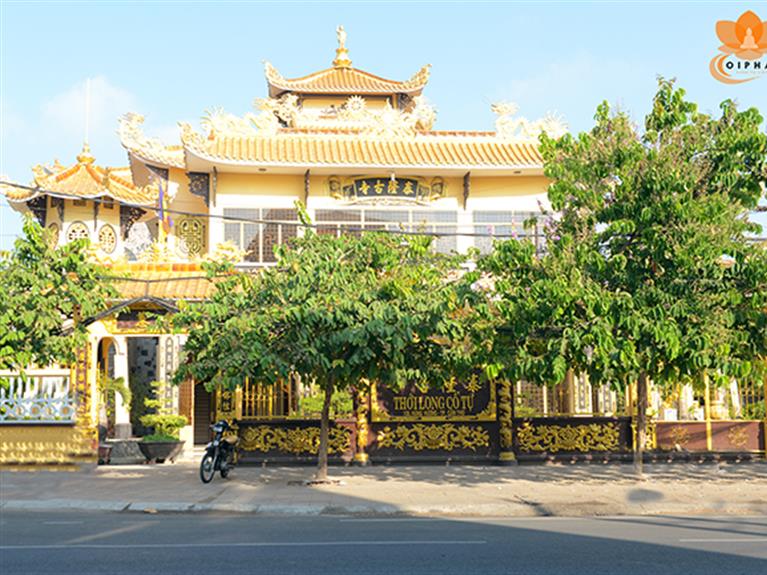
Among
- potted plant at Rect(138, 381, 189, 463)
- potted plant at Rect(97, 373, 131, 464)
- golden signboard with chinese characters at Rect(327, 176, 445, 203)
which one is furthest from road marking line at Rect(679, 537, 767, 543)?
golden signboard with chinese characters at Rect(327, 176, 445, 203)

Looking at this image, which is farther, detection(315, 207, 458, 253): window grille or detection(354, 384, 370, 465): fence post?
detection(315, 207, 458, 253): window grille

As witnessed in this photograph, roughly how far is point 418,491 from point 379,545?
200 inches

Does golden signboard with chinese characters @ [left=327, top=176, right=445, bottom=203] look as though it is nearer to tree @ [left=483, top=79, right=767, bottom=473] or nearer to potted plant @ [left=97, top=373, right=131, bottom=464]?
potted plant @ [left=97, top=373, right=131, bottom=464]

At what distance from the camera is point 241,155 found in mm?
24516

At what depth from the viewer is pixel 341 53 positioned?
34.6 metres

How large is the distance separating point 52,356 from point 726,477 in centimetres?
1312

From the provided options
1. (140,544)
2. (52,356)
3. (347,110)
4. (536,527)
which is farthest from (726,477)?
(347,110)

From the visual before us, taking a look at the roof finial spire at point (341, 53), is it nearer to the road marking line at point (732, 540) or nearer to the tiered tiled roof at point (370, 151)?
the tiered tiled roof at point (370, 151)

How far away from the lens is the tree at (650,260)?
1280cm

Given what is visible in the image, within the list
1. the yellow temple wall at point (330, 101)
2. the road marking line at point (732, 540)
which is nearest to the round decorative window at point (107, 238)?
the yellow temple wall at point (330, 101)

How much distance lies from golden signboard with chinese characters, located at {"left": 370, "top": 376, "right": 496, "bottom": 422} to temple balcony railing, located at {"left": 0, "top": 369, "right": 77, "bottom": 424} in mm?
6529

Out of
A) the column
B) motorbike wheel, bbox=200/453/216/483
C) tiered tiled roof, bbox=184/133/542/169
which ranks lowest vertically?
motorbike wheel, bbox=200/453/216/483

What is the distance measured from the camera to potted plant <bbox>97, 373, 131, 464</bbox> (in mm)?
19656

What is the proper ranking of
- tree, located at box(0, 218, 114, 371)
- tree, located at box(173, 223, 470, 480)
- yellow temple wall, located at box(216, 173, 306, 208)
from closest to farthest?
tree, located at box(173, 223, 470, 480), tree, located at box(0, 218, 114, 371), yellow temple wall, located at box(216, 173, 306, 208)
